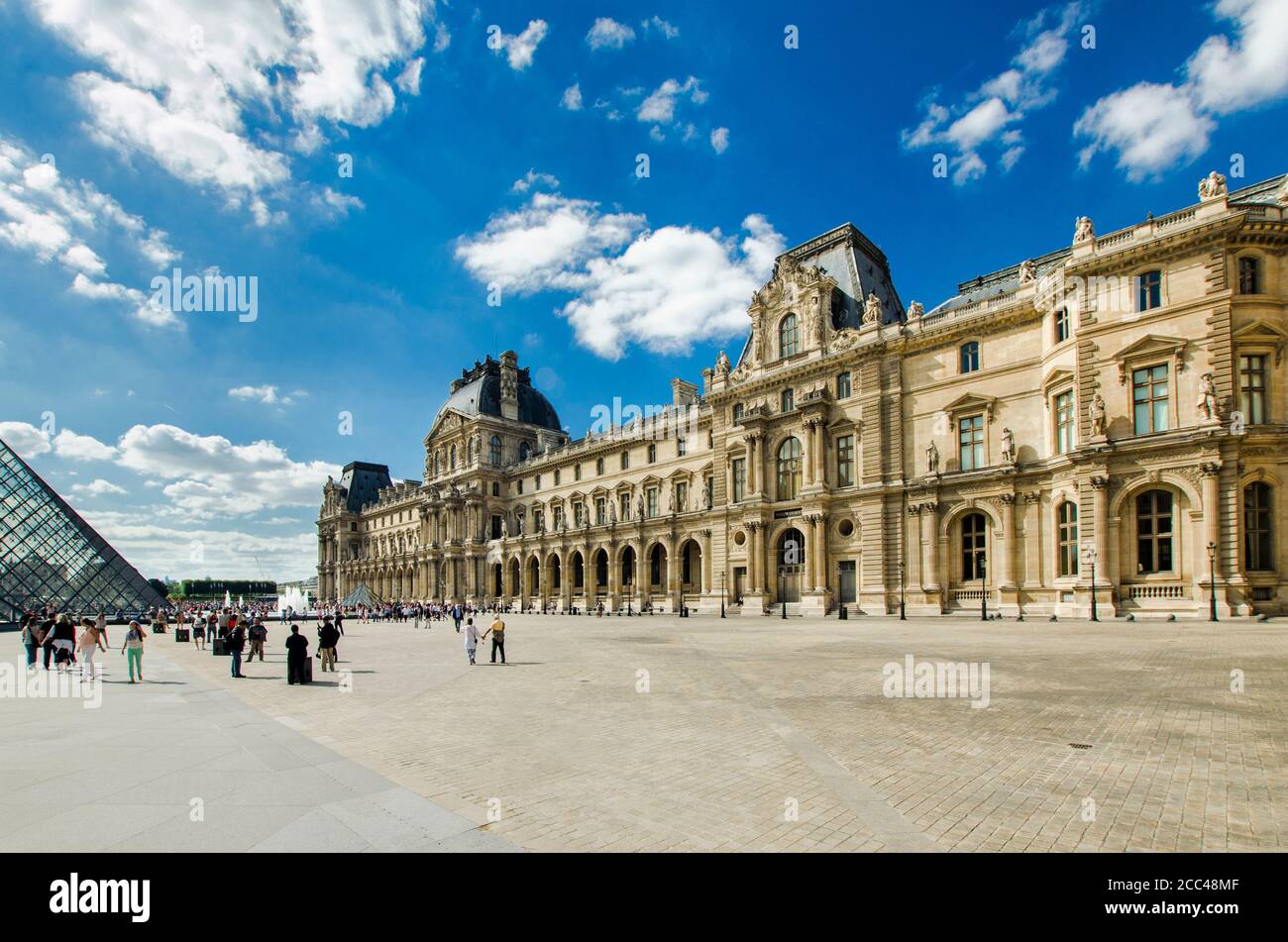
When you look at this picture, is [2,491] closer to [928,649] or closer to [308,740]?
[308,740]

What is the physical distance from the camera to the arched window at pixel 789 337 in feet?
153

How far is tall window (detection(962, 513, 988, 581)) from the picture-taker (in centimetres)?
3601

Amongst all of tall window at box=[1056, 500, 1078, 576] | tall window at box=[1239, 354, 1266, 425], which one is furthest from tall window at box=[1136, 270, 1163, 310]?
tall window at box=[1056, 500, 1078, 576]

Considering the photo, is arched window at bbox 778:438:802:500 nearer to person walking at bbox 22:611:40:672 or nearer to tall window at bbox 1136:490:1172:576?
tall window at bbox 1136:490:1172:576

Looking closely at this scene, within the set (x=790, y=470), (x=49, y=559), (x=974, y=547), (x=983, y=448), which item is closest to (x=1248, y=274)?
(x=983, y=448)

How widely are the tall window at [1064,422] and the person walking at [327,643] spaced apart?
112 ft

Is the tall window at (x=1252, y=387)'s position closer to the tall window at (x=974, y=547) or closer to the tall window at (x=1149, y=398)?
the tall window at (x=1149, y=398)

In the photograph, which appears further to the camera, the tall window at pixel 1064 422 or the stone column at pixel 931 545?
the stone column at pixel 931 545

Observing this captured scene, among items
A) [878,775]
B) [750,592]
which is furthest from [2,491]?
[878,775]

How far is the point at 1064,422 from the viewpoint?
32.8m

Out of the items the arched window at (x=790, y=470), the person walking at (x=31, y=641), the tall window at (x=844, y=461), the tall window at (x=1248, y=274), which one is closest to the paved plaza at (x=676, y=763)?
the person walking at (x=31, y=641)

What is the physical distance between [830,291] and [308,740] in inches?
1718

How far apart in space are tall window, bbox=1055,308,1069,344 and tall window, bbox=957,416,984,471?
19.0ft
